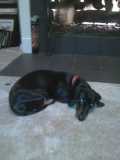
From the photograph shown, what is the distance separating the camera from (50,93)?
2.34 metres

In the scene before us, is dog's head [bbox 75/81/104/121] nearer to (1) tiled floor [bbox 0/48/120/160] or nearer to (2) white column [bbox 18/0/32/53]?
(1) tiled floor [bbox 0/48/120/160]

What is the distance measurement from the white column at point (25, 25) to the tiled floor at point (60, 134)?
1748 mm

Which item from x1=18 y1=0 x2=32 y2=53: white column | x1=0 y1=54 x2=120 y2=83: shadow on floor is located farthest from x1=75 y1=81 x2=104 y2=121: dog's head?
x1=18 y1=0 x2=32 y2=53: white column

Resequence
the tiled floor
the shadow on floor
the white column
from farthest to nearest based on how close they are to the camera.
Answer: the white column < the shadow on floor < the tiled floor

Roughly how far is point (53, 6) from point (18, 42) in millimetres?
915

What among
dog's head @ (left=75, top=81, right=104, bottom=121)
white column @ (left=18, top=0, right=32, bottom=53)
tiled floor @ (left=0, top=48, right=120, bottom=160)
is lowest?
tiled floor @ (left=0, top=48, right=120, bottom=160)

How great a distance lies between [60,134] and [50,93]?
0.49 meters

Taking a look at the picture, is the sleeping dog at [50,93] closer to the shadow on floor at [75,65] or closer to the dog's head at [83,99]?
the dog's head at [83,99]

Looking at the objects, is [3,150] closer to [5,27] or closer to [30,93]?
[30,93]

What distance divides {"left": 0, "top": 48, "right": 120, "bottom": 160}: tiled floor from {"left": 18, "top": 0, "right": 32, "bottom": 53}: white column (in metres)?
1.75

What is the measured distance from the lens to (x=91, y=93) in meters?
2.25

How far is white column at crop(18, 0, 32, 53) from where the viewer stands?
3.87m

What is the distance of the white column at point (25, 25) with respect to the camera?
12.7 feet

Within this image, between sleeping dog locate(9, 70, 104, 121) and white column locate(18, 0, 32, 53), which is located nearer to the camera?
sleeping dog locate(9, 70, 104, 121)
